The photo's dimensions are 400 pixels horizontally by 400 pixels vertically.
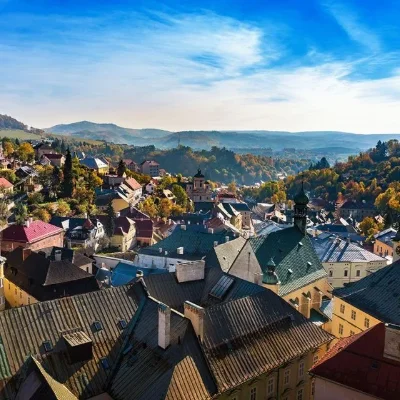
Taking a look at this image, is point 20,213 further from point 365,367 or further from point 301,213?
point 365,367

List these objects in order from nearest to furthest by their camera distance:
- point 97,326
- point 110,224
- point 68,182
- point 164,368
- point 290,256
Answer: point 164,368 → point 97,326 → point 290,256 → point 110,224 → point 68,182

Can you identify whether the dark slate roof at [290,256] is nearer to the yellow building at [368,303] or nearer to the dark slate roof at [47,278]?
the yellow building at [368,303]

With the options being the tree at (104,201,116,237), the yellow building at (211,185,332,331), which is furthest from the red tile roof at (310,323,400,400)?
the tree at (104,201,116,237)

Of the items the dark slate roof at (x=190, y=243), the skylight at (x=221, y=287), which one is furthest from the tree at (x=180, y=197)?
the skylight at (x=221, y=287)

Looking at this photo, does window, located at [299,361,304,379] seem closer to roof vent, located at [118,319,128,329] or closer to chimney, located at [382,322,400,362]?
chimney, located at [382,322,400,362]

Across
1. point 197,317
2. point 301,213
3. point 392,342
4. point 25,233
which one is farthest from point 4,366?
point 25,233
